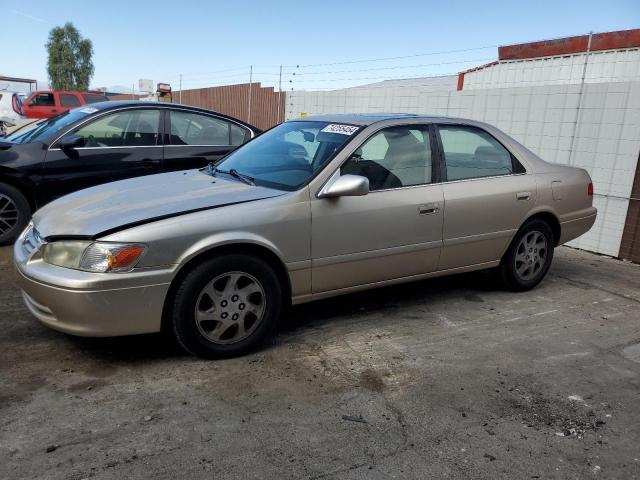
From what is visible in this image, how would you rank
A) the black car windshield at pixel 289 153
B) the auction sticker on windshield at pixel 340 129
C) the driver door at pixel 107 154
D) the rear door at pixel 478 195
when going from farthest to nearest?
the driver door at pixel 107 154, the rear door at pixel 478 195, the auction sticker on windshield at pixel 340 129, the black car windshield at pixel 289 153

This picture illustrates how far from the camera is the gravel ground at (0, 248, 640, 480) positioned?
253cm

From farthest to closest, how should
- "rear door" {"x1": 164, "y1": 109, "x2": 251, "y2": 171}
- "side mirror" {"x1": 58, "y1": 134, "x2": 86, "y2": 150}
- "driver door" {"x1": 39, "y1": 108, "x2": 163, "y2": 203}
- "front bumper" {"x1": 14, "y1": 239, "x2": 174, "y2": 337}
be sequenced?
"rear door" {"x1": 164, "y1": 109, "x2": 251, "y2": 171} < "driver door" {"x1": 39, "y1": 108, "x2": 163, "y2": 203} < "side mirror" {"x1": 58, "y1": 134, "x2": 86, "y2": 150} < "front bumper" {"x1": 14, "y1": 239, "x2": 174, "y2": 337}

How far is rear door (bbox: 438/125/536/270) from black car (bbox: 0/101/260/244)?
302 cm

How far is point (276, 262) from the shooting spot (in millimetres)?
3646

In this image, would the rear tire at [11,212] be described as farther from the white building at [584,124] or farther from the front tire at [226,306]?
the white building at [584,124]

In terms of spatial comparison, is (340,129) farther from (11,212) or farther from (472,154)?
(11,212)

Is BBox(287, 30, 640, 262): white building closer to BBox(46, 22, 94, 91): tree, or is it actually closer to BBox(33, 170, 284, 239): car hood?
BBox(33, 170, 284, 239): car hood

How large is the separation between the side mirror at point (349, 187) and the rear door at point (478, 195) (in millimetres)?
947

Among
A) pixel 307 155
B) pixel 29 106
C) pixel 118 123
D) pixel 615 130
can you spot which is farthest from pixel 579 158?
pixel 29 106

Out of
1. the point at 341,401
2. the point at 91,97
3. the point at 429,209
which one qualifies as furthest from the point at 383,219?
the point at 91,97

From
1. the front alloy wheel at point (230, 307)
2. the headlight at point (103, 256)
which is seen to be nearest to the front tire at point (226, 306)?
the front alloy wheel at point (230, 307)

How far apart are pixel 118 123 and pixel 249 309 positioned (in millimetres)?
3487

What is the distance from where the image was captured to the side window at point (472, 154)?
4.48m

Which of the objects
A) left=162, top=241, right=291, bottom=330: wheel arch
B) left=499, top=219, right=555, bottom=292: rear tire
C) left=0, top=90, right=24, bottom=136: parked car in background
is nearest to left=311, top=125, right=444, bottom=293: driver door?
left=162, top=241, right=291, bottom=330: wheel arch
